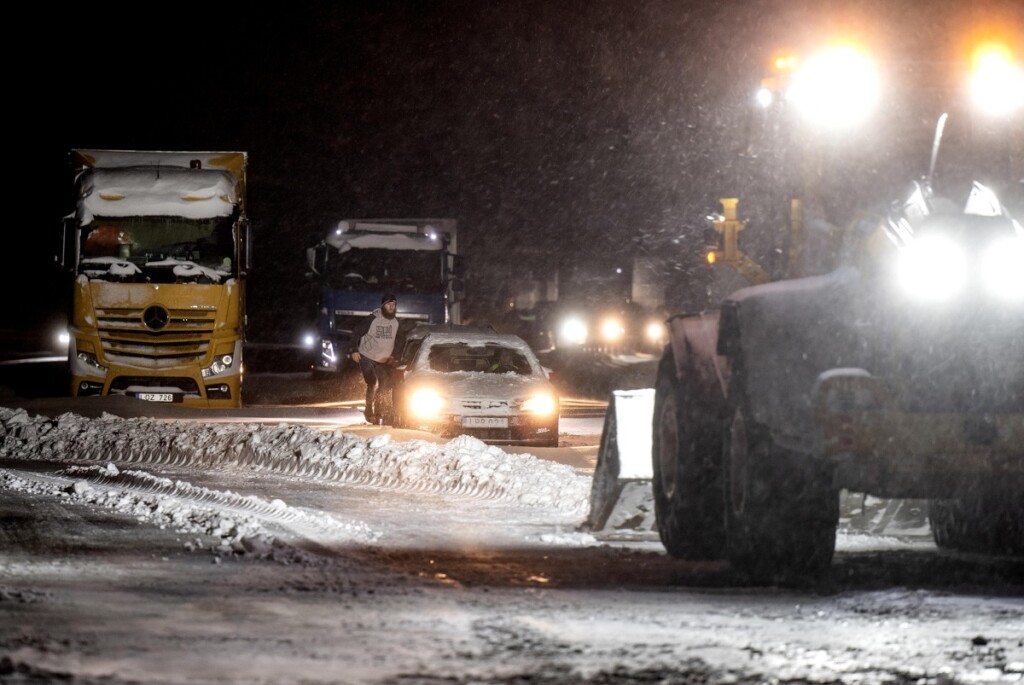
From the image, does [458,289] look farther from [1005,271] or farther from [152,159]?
[1005,271]

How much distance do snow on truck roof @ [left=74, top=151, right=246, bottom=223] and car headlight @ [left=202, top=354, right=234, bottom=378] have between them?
2044 mm

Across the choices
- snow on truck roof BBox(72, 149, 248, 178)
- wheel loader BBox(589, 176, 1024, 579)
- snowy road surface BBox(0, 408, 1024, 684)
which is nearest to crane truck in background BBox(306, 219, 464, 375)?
snow on truck roof BBox(72, 149, 248, 178)

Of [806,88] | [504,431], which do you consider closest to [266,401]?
[504,431]

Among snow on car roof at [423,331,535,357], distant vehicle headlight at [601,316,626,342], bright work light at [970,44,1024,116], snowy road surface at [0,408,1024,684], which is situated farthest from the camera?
distant vehicle headlight at [601,316,626,342]

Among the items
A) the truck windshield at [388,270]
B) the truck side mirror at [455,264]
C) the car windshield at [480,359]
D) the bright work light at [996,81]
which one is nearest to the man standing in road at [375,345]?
the car windshield at [480,359]

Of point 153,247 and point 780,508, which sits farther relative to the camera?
point 153,247

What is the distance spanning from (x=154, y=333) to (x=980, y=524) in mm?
15971

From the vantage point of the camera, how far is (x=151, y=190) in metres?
23.8

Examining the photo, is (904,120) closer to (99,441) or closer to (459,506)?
(459,506)

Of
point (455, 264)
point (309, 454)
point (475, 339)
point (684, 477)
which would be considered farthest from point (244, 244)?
point (684, 477)

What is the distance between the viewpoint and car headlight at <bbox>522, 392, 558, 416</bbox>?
19172 millimetres

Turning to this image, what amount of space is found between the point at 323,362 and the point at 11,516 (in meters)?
22.4

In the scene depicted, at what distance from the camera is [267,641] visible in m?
7.04

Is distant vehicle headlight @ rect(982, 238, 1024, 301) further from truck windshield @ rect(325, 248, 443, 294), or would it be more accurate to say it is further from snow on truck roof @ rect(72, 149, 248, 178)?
truck windshield @ rect(325, 248, 443, 294)
